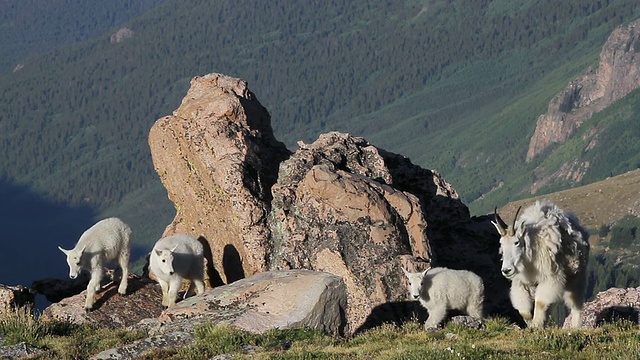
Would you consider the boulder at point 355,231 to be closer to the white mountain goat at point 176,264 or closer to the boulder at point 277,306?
the white mountain goat at point 176,264

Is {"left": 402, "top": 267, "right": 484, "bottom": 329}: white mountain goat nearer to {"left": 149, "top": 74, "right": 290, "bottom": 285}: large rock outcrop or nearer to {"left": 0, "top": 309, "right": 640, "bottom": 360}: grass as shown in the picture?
{"left": 0, "top": 309, "right": 640, "bottom": 360}: grass

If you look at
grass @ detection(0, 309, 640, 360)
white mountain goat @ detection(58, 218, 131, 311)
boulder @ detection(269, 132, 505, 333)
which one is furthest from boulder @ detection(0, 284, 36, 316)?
boulder @ detection(269, 132, 505, 333)

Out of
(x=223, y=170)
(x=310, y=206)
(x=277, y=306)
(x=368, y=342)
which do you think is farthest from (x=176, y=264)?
(x=368, y=342)

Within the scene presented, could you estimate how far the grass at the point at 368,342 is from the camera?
17.3 meters

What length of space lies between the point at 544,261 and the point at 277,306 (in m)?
5.37

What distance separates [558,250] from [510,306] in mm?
5262

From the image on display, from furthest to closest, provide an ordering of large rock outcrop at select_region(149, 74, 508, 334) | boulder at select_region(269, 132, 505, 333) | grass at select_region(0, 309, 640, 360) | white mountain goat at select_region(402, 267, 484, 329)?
large rock outcrop at select_region(149, 74, 508, 334), boulder at select_region(269, 132, 505, 333), white mountain goat at select_region(402, 267, 484, 329), grass at select_region(0, 309, 640, 360)

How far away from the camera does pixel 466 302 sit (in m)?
24.8

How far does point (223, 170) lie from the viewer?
30.0 meters

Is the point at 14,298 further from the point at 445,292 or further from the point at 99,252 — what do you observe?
the point at 445,292

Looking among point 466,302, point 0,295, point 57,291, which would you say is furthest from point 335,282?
point 57,291

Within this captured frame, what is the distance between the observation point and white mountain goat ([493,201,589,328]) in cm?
2294

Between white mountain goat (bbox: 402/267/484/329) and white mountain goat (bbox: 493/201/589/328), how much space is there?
104 centimetres

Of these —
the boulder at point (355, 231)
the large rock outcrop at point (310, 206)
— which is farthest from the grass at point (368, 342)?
the boulder at point (355, 231)
